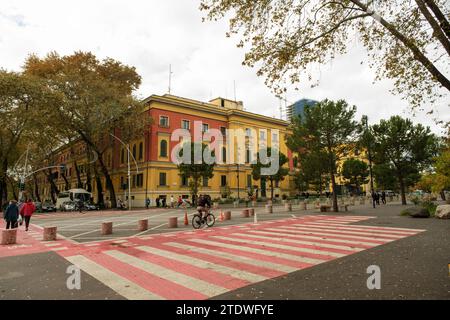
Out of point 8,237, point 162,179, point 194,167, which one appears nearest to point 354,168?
point 194,167

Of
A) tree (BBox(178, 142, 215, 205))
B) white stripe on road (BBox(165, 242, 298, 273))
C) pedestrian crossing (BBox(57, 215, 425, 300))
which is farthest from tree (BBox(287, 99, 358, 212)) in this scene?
white stripe on road (BBox(165, 242, 298, 273))

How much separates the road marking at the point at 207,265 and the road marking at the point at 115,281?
6.01 ft

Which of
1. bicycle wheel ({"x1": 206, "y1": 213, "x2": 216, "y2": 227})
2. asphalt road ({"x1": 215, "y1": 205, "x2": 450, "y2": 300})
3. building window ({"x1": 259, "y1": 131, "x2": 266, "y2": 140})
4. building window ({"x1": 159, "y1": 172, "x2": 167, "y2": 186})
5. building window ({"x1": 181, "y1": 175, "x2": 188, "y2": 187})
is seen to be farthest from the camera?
building window ({"x1": 259, "y1": 131, "x2": 266, "y2": 140})

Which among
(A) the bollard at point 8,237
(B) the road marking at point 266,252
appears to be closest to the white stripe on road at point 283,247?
(B) the road marking at point 266,252

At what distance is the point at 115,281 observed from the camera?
19.8 feet

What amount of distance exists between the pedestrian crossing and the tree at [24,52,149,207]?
28.6 m

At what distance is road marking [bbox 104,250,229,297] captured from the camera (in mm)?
5325

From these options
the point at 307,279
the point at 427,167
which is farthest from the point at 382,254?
the point at 427,167

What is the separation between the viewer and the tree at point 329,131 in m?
23.7

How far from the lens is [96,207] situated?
4066 centimetres

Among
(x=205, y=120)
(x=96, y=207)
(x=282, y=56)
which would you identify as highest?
(x=205, y=120)

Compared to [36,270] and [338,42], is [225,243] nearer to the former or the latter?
[36,270]

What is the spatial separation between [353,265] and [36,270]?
7.95 m

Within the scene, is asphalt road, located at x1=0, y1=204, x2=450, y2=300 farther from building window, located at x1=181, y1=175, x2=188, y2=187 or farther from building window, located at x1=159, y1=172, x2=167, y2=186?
building window, located at x1=181, y1=175, x2=188, y2=187
